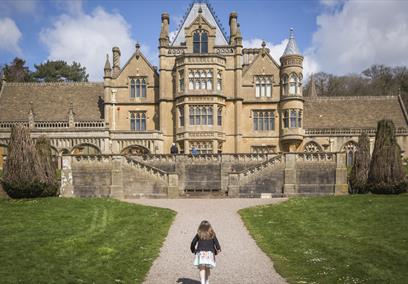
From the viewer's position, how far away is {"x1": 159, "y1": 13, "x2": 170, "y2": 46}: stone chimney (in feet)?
130

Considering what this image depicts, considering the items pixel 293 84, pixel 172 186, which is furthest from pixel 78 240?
pixel 293 84

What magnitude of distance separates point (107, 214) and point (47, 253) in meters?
7.22

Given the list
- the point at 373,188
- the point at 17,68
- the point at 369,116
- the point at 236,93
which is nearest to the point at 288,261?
the point at 373,188

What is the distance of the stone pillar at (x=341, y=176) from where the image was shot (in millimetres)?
28016

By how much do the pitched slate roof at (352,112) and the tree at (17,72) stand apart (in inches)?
1709

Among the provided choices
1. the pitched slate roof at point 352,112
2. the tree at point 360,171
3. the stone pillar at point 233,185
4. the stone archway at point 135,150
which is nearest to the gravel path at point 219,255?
the stone pillar at point 233,185

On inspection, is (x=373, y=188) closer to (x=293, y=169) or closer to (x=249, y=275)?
(x=293, y=169)

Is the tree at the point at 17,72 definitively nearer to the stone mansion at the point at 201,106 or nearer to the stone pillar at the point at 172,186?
the stone mansion at the point at 201,106

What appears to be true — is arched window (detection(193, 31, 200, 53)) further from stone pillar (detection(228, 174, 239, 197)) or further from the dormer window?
stone pillar (detection(228, 174, 239, 197))

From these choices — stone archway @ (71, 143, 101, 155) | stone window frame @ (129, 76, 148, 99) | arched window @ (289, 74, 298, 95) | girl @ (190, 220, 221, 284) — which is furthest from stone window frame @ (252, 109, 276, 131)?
girl @ (190, 220, 221, 284)

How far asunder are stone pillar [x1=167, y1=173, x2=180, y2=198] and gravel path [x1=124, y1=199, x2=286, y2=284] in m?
4.14

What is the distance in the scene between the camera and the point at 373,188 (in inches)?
956

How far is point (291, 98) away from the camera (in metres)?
39.3

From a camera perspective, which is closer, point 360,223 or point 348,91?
point 360,223
